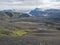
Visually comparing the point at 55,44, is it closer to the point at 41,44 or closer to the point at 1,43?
the point at 41,44

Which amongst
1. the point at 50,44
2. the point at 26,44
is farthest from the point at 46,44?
the point at 26,44

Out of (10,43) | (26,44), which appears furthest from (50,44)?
(10,43)

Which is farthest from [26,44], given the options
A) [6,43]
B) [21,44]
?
[6,43]

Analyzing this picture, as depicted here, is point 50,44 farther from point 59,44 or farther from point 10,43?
point 10,43

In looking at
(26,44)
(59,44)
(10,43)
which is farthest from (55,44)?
(10,43)

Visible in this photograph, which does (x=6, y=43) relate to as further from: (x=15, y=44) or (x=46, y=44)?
(x=46, y=44)
